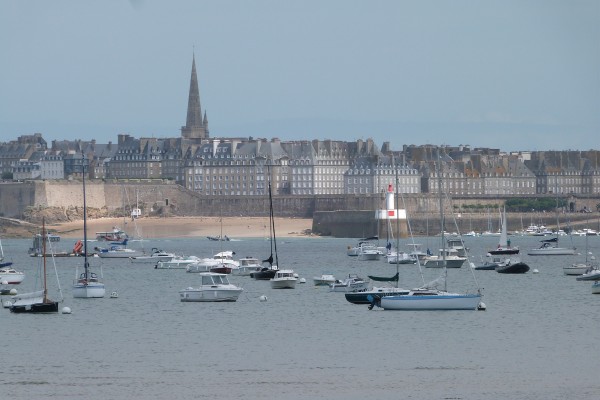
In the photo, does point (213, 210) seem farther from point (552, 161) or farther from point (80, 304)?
point (80, 304)

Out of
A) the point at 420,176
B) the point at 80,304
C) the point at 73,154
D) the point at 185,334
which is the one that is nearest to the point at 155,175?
the point at 73,154

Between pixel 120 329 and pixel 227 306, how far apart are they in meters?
6.30

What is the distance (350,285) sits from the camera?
164ft

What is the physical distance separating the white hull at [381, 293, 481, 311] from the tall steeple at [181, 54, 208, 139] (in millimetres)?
110694

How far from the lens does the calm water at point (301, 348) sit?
3042 cm

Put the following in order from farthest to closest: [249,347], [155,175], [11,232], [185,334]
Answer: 1. [155,175]
2. [11,232]
3. [185,334]
4. [249,347]

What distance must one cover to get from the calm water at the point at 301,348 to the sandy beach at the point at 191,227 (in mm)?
60569

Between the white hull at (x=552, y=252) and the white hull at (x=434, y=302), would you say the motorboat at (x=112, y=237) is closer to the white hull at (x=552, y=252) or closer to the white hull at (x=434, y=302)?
the white hull at (x=552, y=252)

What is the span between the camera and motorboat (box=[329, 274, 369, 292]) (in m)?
49.1

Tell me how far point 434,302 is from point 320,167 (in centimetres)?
9078

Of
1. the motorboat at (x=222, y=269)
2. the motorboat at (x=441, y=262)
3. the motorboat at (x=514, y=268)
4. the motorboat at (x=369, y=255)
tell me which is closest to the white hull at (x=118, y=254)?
the motorboat at (x=369, y=255)

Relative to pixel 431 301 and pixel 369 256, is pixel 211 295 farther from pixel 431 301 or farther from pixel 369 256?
pixel 369 256

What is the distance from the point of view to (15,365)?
33.6 meters

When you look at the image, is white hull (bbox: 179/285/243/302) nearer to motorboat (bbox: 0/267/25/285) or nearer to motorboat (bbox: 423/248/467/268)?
motorboat (bbox: 0/267/25/285)
